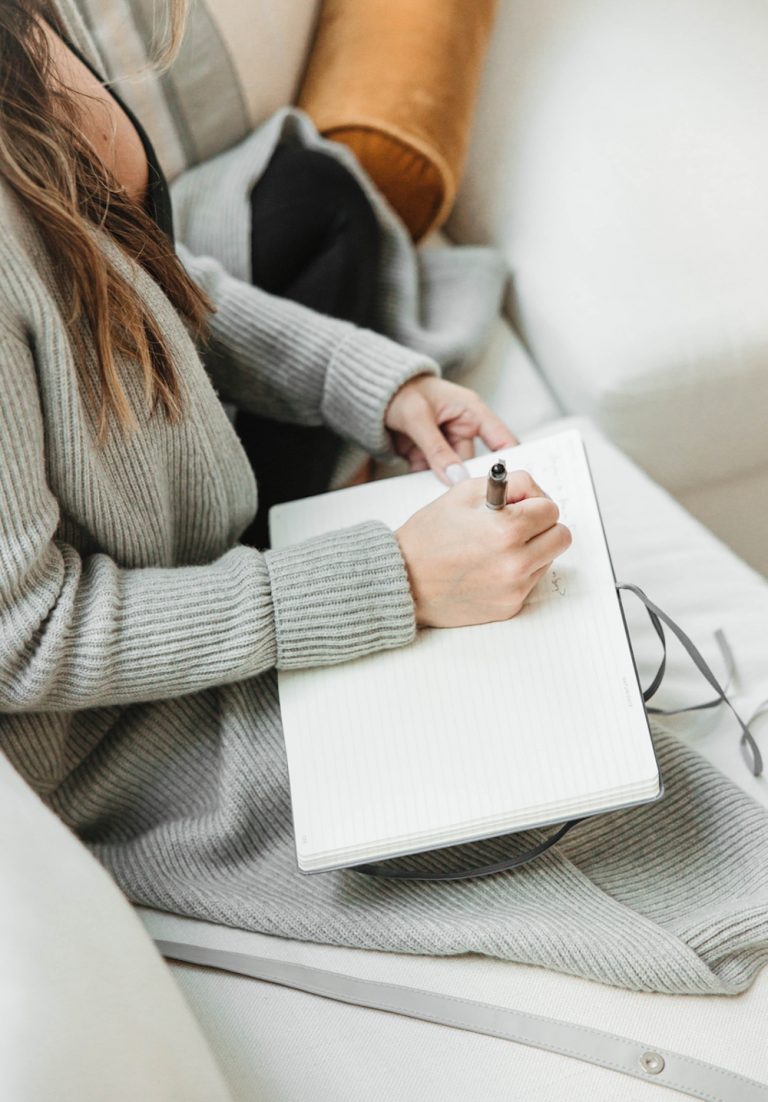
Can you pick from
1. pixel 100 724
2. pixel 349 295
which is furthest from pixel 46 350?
pixel 349 295

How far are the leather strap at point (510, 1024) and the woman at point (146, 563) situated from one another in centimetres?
3

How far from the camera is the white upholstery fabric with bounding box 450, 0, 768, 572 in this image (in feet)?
3.00

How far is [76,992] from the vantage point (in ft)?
1.32

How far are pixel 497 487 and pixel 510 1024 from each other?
1.07 feet

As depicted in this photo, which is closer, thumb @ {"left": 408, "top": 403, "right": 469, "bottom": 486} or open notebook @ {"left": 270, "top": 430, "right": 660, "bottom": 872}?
open notebook @ {"left": 270, "top": 430, "right": 660, "bottom": 872}

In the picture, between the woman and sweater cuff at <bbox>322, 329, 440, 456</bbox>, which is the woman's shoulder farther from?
sweater cuff at <bbox>322, 329, 440, 456</bbox>

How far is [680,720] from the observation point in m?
0.72

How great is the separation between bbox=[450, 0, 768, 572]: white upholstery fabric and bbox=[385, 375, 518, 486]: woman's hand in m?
0.20

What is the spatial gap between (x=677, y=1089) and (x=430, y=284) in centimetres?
83

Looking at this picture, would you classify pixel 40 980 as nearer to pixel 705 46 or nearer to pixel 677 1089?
pixel 677 1089

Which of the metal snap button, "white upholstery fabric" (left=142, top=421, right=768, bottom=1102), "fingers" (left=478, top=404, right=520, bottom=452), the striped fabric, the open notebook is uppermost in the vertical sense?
the striped fabric

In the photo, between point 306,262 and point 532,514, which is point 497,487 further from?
point 306,262

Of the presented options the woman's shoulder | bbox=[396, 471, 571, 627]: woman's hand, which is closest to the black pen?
bbox=[396, 471, 571, 627]: woman's hand

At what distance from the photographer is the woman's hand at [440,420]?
76cm
